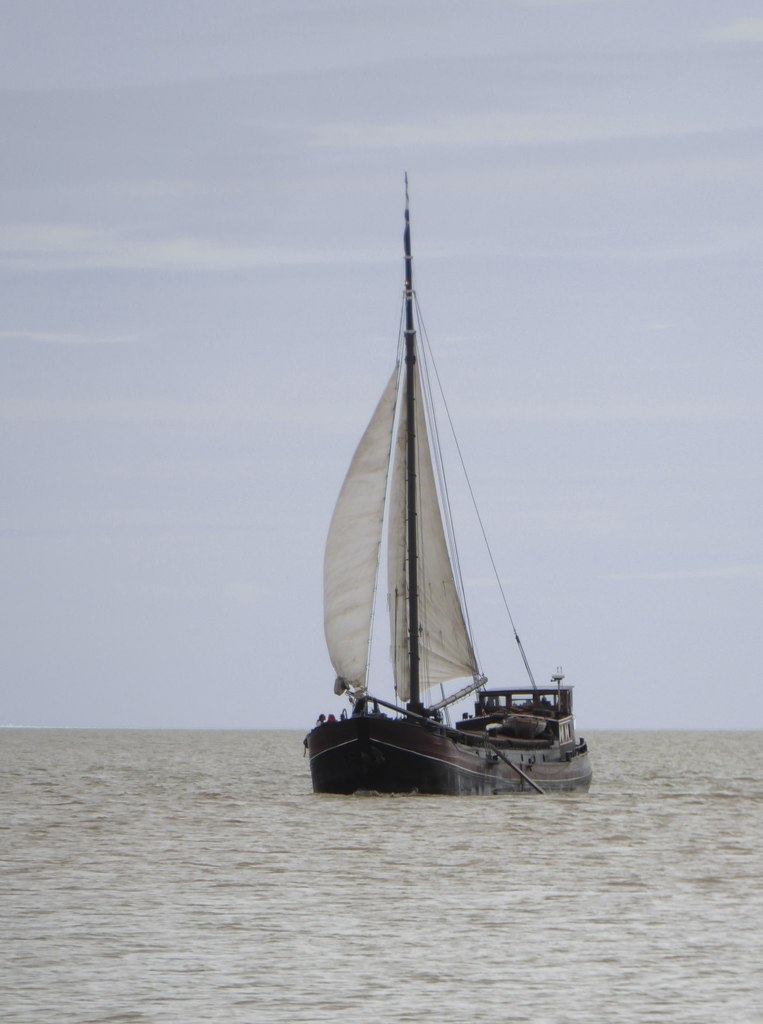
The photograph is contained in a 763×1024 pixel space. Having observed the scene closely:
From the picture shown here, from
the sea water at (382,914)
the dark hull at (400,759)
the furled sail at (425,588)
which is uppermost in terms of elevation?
the furled sail at (425,588)

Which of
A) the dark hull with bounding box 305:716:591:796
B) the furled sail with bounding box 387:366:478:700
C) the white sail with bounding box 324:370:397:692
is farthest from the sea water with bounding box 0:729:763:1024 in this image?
the furled sail with bounding box 387:366:478:700

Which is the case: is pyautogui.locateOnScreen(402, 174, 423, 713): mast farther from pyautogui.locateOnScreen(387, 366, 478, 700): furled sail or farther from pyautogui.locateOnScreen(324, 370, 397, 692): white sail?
pyautogui.locateOnScreen(324, 370, 397, 692): white sail

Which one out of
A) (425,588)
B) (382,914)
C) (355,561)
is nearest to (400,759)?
(355,561)

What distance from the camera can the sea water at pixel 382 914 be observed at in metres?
20.0

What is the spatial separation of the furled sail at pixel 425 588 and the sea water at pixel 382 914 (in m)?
8.77

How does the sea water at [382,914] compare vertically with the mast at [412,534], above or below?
below

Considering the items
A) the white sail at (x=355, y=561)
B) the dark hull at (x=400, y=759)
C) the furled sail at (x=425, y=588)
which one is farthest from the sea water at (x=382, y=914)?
the furled sail at (x=425, y=588)

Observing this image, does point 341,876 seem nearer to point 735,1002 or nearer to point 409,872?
point 409,872

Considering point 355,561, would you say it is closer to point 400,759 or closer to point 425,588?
point 425,588

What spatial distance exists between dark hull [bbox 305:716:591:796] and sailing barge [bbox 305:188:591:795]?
0.15 feet

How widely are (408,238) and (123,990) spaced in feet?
160

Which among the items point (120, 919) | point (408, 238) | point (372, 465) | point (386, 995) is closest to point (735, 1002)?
point (386, 995)

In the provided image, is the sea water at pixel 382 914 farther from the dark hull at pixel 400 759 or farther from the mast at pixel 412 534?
the mast at pixel 412 534

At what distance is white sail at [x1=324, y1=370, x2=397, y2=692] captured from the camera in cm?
5559
